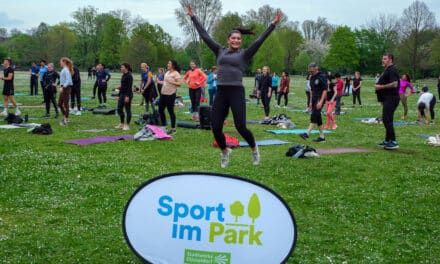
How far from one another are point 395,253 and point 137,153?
21.3 feet

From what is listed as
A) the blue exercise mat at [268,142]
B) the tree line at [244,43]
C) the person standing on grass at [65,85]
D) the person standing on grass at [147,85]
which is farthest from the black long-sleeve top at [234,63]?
the tree line at [244,43]

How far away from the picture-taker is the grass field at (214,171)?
15.4ft

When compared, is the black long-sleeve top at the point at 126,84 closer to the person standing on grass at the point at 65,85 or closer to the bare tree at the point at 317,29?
the person standing on grass at the point at 65,85

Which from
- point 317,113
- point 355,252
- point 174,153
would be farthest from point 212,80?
point 355,252

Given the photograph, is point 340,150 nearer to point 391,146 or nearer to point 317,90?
point 391,146

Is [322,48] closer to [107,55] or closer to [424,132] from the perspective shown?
[107,55]

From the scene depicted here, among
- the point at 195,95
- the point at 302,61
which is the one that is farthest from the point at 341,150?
the point at 302,61

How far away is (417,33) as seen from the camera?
6212 centimetres

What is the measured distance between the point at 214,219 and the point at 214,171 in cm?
461

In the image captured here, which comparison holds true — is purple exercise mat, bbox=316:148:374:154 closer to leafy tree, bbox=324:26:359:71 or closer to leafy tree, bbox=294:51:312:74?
leafy tree, bbox=324:26:359:71

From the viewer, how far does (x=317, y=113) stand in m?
11.8

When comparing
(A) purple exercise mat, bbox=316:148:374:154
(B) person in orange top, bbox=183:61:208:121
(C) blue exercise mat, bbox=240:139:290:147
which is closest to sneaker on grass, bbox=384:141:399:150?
(A) purple exercise mat, bbox=316:148:374:154

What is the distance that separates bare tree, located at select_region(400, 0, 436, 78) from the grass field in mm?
55487

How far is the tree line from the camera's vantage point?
64.4 metres
